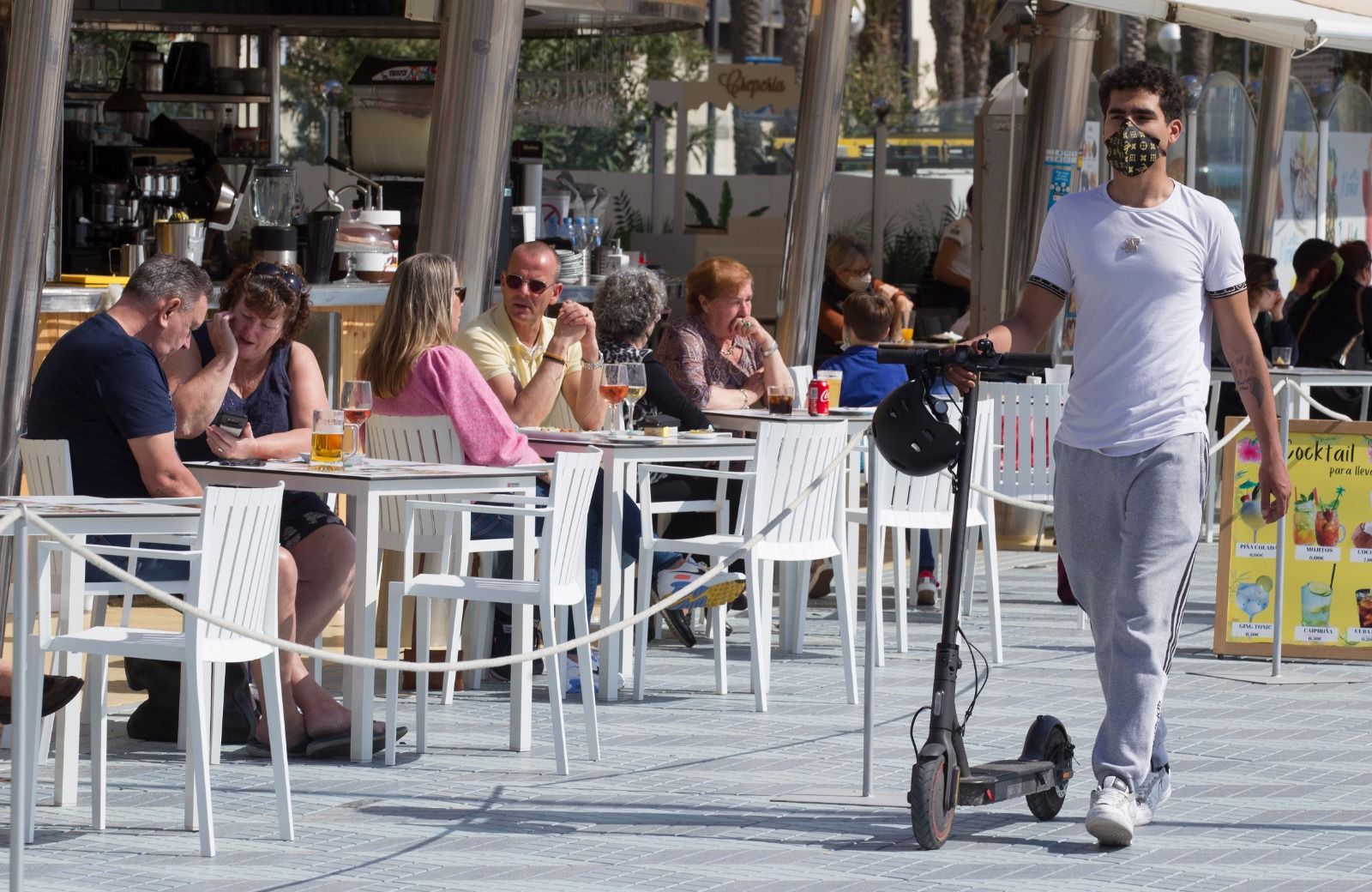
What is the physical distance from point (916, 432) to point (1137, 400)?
0.48 m

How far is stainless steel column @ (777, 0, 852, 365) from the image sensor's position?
10.4m

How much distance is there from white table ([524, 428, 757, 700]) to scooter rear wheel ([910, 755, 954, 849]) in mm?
1946

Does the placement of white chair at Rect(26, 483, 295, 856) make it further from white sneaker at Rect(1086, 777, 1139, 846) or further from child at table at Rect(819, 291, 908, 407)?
child at table at Rect(819, 291, 908, 407)

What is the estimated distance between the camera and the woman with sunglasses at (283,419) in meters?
5.85

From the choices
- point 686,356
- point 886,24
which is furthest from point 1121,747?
point 886,24

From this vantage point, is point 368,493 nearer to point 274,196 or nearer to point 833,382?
point 833,382

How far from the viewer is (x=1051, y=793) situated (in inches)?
204

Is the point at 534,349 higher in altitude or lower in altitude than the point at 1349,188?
lower

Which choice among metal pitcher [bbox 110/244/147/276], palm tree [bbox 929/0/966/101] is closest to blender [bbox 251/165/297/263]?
metal pitcher [bbox 110/244/147/276]

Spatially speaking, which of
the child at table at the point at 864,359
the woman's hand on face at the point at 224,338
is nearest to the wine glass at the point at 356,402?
the woman's hand on face at the point at 224,338

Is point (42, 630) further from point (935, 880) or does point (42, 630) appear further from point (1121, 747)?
point (1121, 747)

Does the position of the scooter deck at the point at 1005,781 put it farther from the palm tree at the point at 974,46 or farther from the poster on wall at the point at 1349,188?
the palm tree at the point at 974,46

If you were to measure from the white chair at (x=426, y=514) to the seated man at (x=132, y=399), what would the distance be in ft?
2.16

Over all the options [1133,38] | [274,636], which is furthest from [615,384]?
[1133,38]
